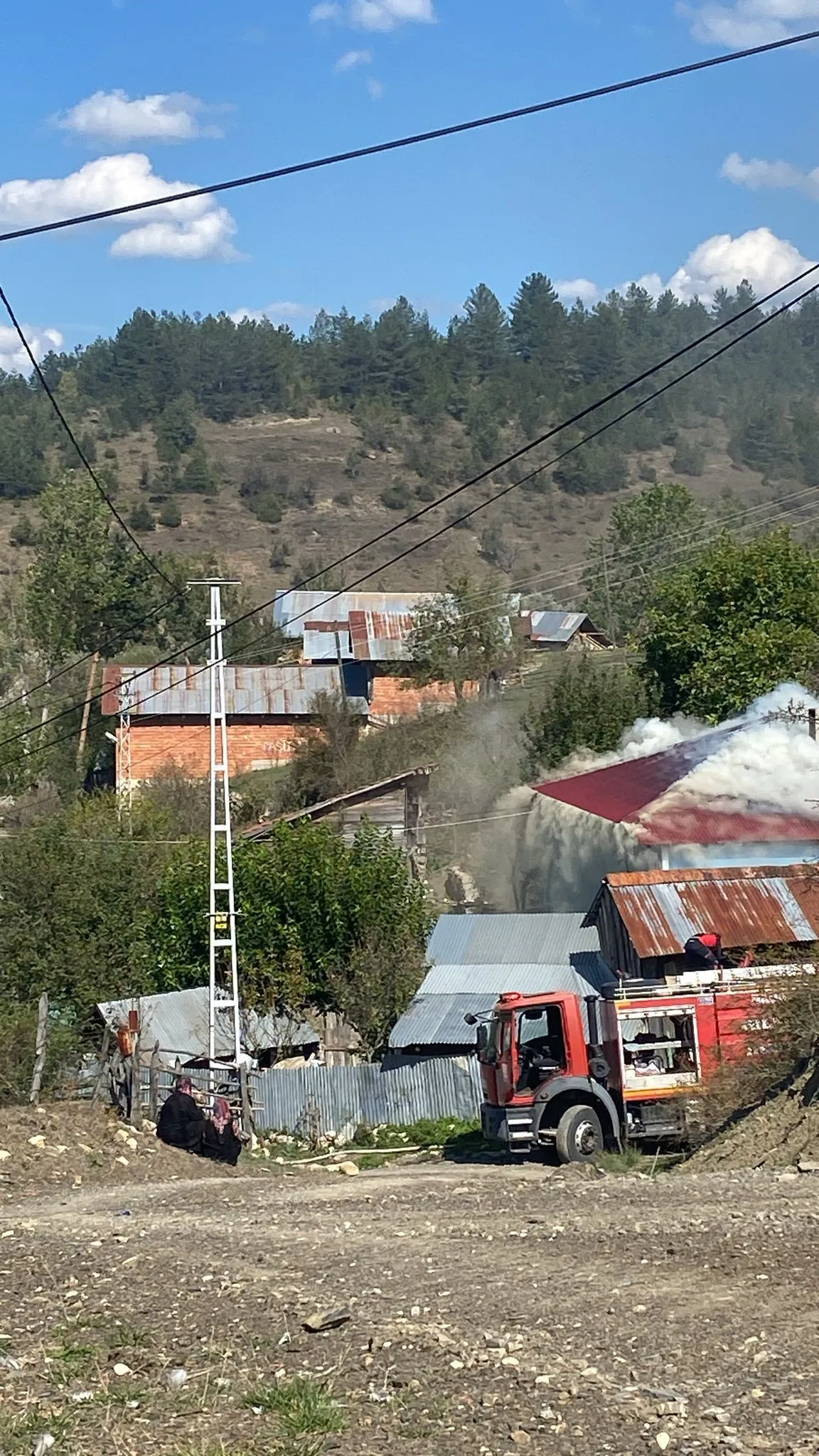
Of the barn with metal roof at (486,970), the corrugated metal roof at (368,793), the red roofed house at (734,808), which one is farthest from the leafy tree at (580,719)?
the barn with metal roof at (486,970)

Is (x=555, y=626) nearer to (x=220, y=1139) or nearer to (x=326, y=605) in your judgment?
(x=326, y=605)

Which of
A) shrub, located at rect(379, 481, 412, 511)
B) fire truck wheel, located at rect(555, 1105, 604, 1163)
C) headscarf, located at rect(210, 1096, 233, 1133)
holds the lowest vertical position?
fire truck wheel, located at rect(555, 1105, 604, 1163)

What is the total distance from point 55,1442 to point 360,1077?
775 inches

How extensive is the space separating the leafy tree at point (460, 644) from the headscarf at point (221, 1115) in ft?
134

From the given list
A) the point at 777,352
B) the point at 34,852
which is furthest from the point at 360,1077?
the point at 777,352

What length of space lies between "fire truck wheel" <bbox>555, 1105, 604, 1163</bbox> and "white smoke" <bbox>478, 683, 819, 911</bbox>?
41.1 ft

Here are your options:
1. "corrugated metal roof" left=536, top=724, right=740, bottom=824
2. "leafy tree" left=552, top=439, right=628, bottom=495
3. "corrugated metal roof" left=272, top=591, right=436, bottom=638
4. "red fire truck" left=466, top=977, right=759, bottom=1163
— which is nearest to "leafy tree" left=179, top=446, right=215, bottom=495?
"leafy tree" left=552, top=439, right=628, bottom=495

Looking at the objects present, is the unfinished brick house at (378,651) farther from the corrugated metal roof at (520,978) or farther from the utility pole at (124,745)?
the corrugated metal roof at (520,978)

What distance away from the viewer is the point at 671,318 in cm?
18838

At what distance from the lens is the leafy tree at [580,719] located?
4972cm

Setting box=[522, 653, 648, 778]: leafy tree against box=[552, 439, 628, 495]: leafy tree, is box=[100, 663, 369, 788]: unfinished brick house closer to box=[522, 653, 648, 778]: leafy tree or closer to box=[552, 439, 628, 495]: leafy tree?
box=[522, 653, 648, 778]: leafy tree

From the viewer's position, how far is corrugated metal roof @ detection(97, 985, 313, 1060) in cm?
3016

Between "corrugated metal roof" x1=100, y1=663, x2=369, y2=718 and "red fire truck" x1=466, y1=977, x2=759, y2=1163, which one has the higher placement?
"corrugated metal roof" x1=100, y1=663, x2=369, y2=718

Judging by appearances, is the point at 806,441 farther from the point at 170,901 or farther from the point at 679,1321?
the point at 679,1321
